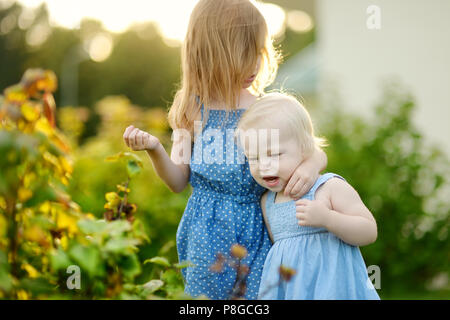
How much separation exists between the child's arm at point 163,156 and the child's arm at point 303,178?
0.52 m

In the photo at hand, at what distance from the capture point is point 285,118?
194cm

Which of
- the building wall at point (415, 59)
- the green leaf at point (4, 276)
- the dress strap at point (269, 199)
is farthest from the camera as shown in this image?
the building wall at point (415, 59)

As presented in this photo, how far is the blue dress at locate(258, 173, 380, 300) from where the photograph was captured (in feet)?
5.94

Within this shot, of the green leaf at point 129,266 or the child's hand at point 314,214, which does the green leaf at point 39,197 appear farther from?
the child's hand at point 314,214

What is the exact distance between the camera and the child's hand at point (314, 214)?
5.86 ft

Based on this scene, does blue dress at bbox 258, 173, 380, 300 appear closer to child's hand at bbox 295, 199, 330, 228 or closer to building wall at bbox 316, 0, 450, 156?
child's hand at bbox 295, 199, 330, 228

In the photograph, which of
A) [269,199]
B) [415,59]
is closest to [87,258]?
[269,199]

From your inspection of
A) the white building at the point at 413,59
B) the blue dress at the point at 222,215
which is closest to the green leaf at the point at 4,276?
the blue dress at the point at 222,215

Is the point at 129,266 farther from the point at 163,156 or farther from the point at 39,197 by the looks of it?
the point at 163,156

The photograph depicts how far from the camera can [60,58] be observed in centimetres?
3384

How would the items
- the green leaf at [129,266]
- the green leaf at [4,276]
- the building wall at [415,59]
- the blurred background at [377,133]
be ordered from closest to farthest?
1. the green leaf at [4,276]
2. the green leaf at [129,266]
3. the blurred background at [377,133]
4. the building wall at [415,59]

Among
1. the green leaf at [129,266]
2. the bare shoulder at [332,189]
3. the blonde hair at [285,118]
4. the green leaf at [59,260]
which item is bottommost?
the green leaf at [129,266]

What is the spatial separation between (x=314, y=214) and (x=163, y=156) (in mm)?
681

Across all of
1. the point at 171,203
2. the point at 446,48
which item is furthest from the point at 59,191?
the point at 446,48
